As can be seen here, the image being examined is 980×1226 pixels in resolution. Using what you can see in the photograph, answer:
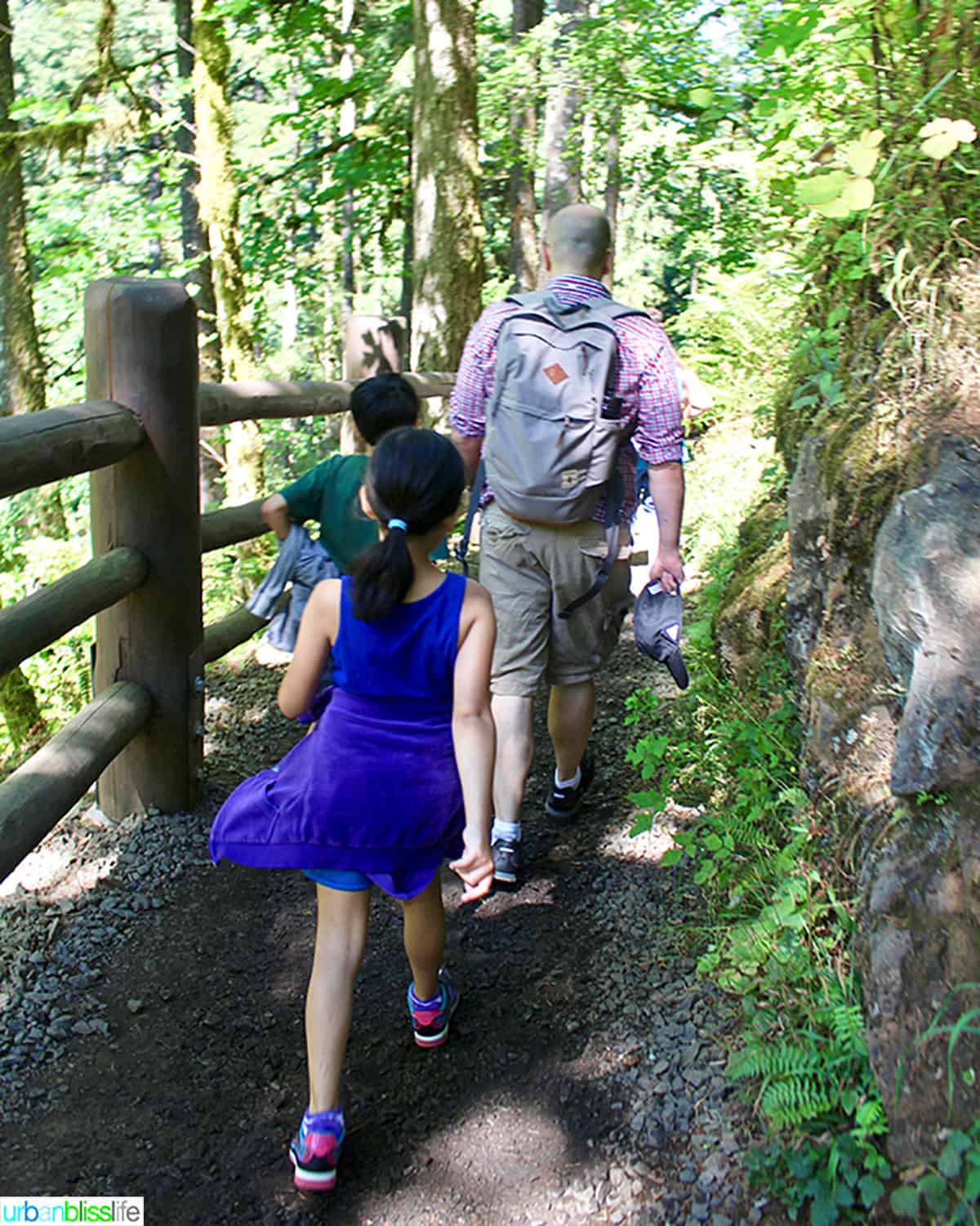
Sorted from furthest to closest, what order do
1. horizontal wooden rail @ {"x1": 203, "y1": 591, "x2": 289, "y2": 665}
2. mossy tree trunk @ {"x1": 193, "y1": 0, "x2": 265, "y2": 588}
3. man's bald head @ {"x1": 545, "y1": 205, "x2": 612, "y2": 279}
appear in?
mossy tree trunk @ {"x1": 193, "y1": 0, "x2": 265, "y2": 588} < horizontal wooden rail @ {"x1": 203, "y1": 591, "x2": 289, "y2": 665} < man's bald head @ {"x1": 545, "y1": 205, "x2": 612, "y2": 279}

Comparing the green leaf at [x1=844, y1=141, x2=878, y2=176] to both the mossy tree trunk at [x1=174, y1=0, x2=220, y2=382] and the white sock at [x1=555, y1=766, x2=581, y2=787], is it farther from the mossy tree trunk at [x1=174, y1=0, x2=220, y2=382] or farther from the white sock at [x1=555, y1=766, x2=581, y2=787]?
the mossy tree trunk at [x1=174, y1=0, x2=220, y2=382]

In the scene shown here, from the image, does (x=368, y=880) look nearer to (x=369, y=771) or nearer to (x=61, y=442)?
(x=369, y=771)

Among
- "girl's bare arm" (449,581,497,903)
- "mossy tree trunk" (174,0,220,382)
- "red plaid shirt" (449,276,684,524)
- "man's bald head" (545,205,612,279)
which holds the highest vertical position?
"man's bald head" (545,205,612,279)

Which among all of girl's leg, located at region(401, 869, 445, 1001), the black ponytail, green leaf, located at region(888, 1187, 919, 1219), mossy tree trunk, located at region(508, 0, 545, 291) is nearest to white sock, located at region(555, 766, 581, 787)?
girl's leg, located at region(401, 869, 445, 1001)

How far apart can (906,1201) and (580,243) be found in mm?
3040

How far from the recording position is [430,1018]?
319 cm

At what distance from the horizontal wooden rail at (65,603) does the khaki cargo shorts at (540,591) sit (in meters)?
1.26

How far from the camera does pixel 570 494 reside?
3.85 meters

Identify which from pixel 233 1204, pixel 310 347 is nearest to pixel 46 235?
pixel 233 1204

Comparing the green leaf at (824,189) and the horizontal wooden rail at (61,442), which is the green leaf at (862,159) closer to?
the green leaf at (824,189)

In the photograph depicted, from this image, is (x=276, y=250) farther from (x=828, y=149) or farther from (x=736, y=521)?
(x=828, y=149)

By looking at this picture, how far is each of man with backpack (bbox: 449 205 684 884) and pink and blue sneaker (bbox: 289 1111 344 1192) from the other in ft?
5.05

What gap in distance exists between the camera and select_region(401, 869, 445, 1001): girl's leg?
9.66 feet

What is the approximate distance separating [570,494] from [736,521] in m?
4.97
